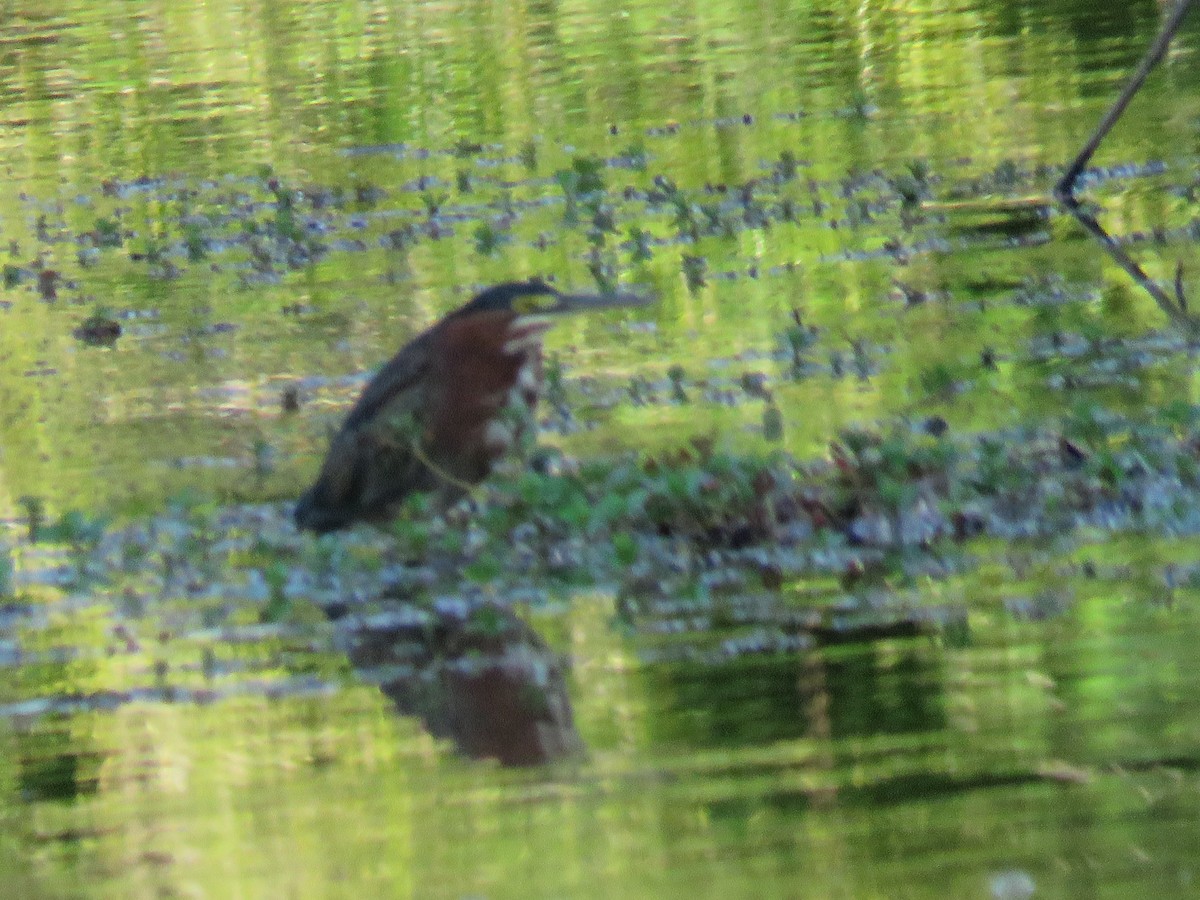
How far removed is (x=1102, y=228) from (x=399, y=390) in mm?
4934

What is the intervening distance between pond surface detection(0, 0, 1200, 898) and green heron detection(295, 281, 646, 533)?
0.15 m

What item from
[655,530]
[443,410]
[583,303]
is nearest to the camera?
[655,530]

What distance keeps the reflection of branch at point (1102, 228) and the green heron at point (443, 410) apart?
258 centimetres

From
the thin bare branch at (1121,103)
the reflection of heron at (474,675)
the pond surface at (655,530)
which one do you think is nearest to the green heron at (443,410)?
the pond surface at (655,530)

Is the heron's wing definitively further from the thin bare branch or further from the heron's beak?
the thin bare branch

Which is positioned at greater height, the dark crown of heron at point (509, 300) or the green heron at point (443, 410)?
the dark crown of heron at point (509, 300)

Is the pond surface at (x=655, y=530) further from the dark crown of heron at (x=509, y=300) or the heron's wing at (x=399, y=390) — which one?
the dark crown of heron at (x=509, y=300)

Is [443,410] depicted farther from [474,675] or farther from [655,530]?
[474,675]

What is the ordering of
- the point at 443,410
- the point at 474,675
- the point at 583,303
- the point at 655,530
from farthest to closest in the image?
1. the point at 583,303
2. the point at 443,410
3. the point at 655,530
4. the point at 474,675

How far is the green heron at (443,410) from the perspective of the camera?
24.4 ft

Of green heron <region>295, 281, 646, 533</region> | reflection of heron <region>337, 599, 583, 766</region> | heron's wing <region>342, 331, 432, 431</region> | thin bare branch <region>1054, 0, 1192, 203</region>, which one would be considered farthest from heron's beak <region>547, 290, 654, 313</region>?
thin bare branch <region>1054, 0, 1192, 203</region>

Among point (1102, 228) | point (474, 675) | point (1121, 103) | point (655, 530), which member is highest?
point (474, 675)

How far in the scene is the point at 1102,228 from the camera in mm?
11625

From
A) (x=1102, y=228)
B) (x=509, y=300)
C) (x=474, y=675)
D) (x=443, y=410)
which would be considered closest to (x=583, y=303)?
(x=509, y=300)
